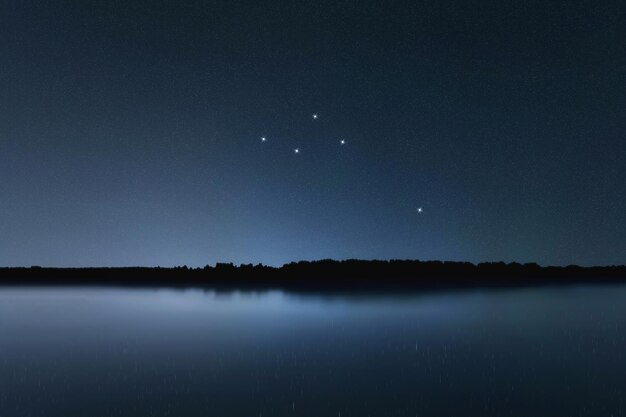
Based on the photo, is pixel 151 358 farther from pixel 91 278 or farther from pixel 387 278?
pixel 91 278

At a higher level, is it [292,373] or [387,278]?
[387,278]

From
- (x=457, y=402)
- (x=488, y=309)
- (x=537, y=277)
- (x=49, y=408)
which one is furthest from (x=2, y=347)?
(x=537, y=277)

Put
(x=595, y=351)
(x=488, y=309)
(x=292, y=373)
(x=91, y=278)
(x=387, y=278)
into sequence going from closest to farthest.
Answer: (x=292, y=373), (x=595, y=351), (x=488, y=309), (x=387, y=278), (x=91, y=278)

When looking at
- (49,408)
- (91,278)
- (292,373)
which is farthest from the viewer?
(91,278)

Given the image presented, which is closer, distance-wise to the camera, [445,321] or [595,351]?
[595,351]

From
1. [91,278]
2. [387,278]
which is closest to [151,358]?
[387,278]

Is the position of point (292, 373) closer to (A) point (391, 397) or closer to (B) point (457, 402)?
(A) point (391, 397)
